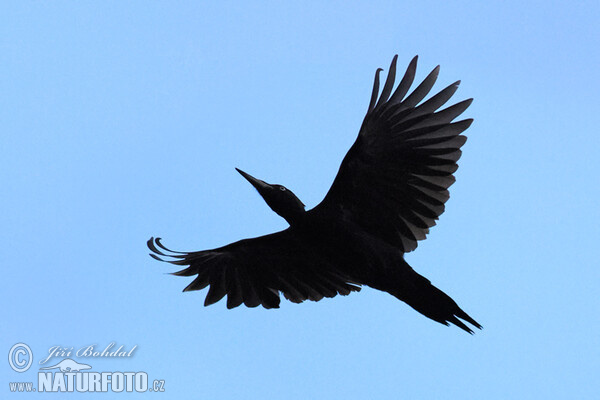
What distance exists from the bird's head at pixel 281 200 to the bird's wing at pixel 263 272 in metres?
0.46

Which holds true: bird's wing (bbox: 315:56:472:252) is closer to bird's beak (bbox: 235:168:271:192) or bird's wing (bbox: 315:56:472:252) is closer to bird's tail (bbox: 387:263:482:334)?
bird's tail (bbox: 387:263:482:334)

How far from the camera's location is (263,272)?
380 inches

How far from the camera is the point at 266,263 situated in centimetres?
957

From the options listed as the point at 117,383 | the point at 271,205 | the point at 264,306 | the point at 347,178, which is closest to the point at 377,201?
the point at 347,178

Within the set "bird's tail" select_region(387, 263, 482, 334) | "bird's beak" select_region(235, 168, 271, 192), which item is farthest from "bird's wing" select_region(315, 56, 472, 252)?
"bird's beak" select_region(235, 168, 271, 192)

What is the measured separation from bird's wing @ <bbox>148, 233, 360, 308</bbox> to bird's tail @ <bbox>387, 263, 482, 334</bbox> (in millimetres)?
982

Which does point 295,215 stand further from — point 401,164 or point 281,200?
point 401,164

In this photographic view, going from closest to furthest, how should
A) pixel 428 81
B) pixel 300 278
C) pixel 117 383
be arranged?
pixel 428 81 < pixel 117 383 < pixel 300 278

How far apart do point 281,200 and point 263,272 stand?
4.17ft

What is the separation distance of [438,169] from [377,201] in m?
0.67

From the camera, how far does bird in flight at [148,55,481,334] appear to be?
8359mm

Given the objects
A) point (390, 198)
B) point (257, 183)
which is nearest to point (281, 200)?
point (257, 183)

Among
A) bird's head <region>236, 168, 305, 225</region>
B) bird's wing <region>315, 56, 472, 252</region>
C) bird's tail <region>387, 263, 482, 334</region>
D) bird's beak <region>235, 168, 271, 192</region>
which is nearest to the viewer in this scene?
bird's tail <region>387, 263, 482, 334</region>

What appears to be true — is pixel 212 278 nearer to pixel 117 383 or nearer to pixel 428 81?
pixel 117 383
